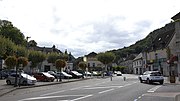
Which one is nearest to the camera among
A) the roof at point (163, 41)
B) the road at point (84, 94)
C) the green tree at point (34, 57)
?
the road at point (84, 94)

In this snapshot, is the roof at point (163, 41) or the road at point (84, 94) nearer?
the road at point (84, 94)

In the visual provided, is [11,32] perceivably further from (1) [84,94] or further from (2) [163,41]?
(1) [84,94]

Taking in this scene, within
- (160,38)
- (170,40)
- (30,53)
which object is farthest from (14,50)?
(160,38)

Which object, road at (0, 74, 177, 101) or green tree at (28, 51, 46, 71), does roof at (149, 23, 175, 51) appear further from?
road at (0, 74, 177, 101)

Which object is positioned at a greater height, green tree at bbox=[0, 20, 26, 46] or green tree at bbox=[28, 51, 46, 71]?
green tree at bbox=[0, 20, 26, 46]

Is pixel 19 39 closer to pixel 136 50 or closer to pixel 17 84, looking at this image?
pixel 17 84

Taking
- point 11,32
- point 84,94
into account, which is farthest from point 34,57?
point 84,94

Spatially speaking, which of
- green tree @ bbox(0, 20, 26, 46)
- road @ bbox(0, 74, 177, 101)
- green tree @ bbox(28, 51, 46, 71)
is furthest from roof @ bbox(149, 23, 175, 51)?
road @ bbox(0, 74, 177, 101)

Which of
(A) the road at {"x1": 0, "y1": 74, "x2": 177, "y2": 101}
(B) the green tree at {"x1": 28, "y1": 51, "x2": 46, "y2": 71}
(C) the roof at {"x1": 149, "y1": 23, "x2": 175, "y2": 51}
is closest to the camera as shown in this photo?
(A) the road at {"x1": 0, "y1": 74, "x2": 177, "y2": 101}

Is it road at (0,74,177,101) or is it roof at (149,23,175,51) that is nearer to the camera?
road at (0,74,177,101)

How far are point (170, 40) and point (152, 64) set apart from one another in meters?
12.0

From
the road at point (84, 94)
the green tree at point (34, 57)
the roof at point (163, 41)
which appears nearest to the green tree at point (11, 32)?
the green tree at point (34, 57)

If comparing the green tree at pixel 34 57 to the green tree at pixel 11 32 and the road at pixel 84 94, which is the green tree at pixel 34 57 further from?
the road at pixel 84 94


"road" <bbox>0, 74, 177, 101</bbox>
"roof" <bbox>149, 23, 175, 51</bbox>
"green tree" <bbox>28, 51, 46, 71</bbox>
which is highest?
"roof" <bbox>149, 23, 175, 51</bbox>
